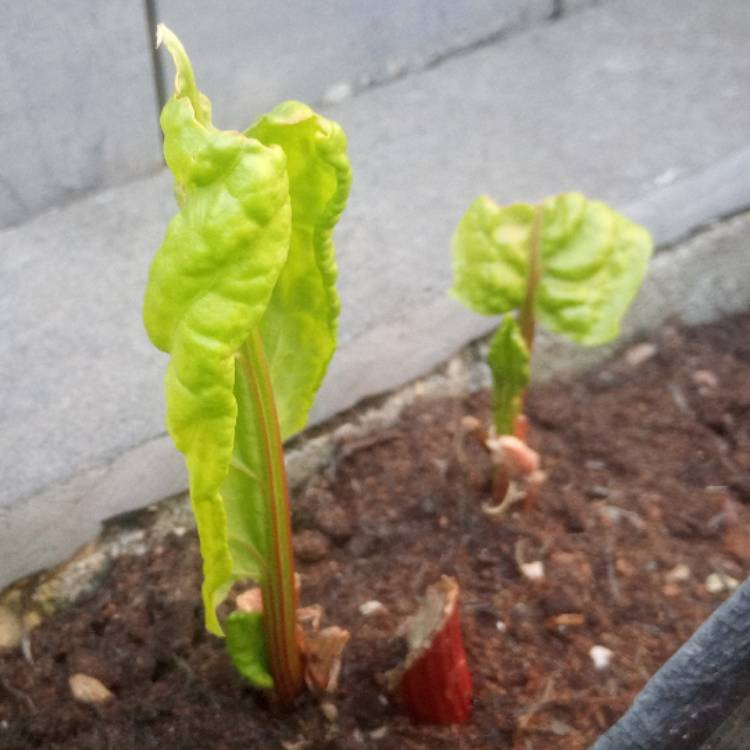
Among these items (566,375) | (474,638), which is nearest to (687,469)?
(566,375)

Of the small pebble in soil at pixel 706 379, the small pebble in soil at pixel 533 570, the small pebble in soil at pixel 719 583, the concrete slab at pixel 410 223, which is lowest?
the small pebble in soil at pixel 719 583

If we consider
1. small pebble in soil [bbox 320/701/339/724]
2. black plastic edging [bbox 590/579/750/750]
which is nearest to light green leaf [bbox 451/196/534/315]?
small pebble in soil [bbox 320/701/339/724]

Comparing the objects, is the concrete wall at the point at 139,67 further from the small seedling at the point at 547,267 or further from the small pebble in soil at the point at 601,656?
the small pebble in soil at the point at 601,656

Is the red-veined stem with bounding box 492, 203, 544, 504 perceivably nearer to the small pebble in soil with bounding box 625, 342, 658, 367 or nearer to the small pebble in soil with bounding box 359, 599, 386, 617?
the small pebble in soil with bounding box 359, 599, 386, 617

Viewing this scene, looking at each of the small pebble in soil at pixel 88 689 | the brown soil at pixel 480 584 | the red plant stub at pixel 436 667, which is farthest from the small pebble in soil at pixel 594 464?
the small pebble in soil at pixel 88 689

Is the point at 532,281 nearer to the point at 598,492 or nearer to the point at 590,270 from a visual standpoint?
the point at 590,270

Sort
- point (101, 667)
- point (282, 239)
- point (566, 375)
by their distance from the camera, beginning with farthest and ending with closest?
1. point (566, 375)
2. point (101, 667)
3. point (282, 239)

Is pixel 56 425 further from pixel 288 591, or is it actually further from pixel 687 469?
pixel 687 469
